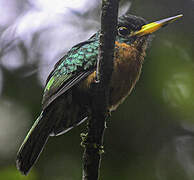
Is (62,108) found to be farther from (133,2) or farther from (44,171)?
(133,2)

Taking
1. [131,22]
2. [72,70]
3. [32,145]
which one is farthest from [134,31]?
[32,145]

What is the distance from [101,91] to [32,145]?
916 mm

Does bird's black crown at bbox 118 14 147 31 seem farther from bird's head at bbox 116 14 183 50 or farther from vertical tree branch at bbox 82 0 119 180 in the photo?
vertical tree branch at bbox 82 0 119 180

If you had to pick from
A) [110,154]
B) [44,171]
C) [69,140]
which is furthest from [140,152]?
[44,171]

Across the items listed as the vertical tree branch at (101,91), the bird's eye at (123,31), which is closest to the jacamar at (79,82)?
the bird's eye at (123,31)

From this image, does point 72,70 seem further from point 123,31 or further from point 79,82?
point 123,31

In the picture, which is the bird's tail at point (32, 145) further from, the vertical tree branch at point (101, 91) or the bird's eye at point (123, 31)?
the bird's eye at point (123, 31)

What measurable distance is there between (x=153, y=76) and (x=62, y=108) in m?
1.22

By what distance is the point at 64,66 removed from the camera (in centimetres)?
313

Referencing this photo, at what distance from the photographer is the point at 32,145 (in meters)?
2.98

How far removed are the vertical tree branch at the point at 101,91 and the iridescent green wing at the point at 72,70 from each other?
0.53 m

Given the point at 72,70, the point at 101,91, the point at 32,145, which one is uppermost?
the point at 72,70

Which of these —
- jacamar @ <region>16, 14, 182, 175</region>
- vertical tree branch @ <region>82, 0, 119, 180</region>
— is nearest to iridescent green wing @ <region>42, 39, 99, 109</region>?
jacamar @ <region>16, 14, 182, 175</region>

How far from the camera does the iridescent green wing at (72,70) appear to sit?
9.57ft
